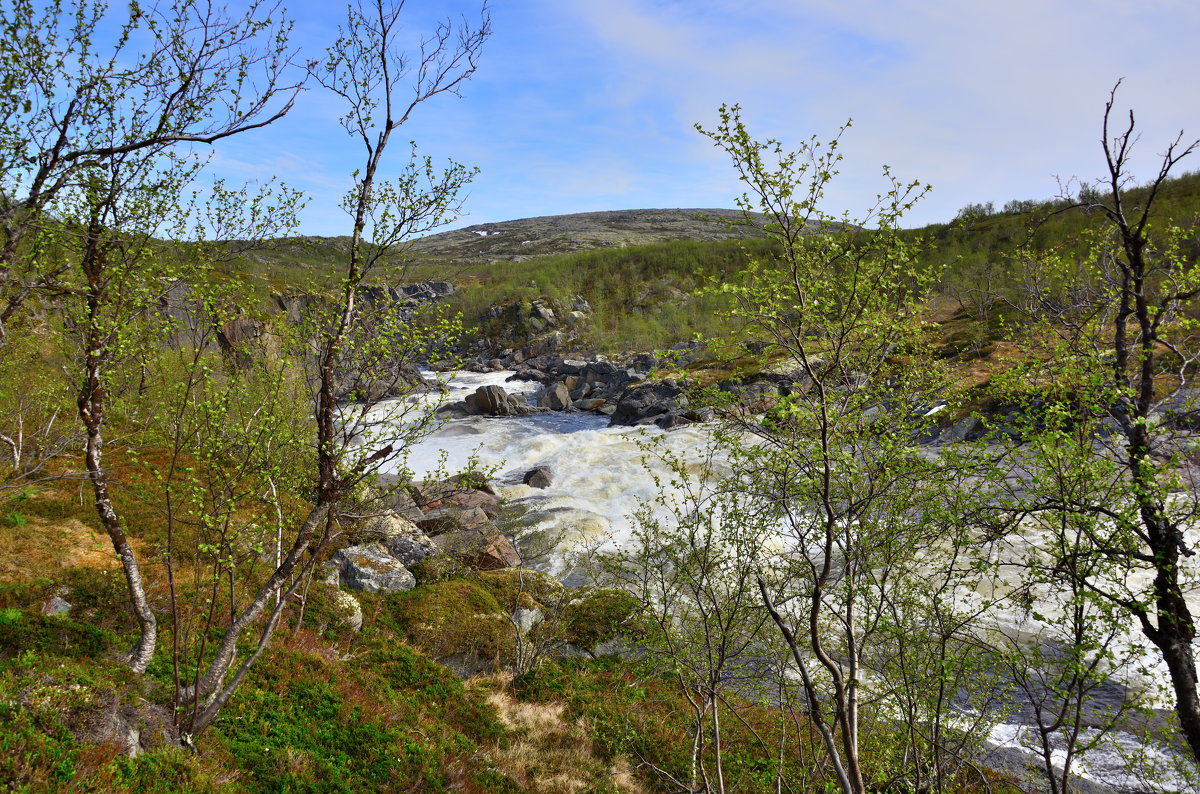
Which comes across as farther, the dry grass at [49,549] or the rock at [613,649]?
the rock at [613,649]

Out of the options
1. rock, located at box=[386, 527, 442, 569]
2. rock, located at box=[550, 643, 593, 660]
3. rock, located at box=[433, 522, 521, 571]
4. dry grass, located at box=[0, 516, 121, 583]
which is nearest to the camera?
dry grass, located at box=[0, 516, 121, 583]

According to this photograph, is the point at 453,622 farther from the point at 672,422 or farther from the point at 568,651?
the point at 672,422

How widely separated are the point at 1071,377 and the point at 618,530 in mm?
17866

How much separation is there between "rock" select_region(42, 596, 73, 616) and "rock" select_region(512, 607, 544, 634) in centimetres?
916

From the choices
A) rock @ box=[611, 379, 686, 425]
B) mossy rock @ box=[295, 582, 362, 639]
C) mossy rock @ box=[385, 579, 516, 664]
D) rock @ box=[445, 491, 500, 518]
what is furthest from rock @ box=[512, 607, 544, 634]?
rock @ box=[611, 379, 686, 425]

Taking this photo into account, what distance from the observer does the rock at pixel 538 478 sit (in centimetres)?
2977

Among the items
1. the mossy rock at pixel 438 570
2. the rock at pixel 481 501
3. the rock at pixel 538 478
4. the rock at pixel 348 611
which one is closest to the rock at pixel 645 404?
the rock at pixel 538 478

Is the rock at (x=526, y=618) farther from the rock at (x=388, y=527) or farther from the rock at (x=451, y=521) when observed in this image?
the rock at (x=451, y=521)

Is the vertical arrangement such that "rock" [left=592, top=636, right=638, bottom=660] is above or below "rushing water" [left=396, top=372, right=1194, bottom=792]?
below

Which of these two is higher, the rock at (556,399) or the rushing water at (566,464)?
the rock at (556,399)

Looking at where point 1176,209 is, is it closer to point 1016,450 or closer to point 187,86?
point 1016,450

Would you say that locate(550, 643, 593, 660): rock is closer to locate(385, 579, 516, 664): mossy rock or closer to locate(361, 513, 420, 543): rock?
locate(385, 579, 516, 664): mossy rock

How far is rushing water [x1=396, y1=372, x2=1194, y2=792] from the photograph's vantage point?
12430 mm

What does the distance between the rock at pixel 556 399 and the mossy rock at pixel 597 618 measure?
1346 inches
